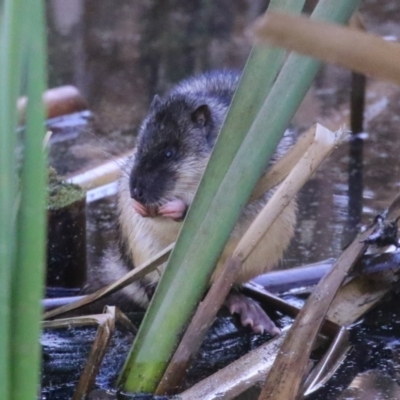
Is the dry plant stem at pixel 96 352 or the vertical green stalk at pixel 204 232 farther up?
the vertical green stalk at pixel 204 232

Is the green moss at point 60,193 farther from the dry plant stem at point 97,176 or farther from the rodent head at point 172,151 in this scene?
the dry plant stem at point 97,176

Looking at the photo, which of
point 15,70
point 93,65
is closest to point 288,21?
point 15,70

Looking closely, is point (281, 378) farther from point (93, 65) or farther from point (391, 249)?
point (93, 65)

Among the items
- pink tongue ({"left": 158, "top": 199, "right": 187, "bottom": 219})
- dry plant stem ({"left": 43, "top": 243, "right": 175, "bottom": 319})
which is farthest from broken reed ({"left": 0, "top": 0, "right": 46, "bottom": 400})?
pink tongue ({"left": 158, "top": 199, "right": 187, "bottom": 219})

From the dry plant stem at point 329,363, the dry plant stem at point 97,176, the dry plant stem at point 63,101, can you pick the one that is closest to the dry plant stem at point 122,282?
the dry plant stem at point 329,363

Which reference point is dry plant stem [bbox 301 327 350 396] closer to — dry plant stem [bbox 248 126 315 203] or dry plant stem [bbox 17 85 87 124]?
dry plant stem [bbox 248 126 315 203]

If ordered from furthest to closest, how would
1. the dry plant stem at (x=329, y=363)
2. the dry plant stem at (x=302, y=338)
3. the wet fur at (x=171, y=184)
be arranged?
1. the wet fur at (x=171, y=184)
2. the dry plant stem at (x=329, y=363)
3. the dry plant stem at (x=302, y=338)

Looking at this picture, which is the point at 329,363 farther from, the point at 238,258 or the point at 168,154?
the point at 168,154
